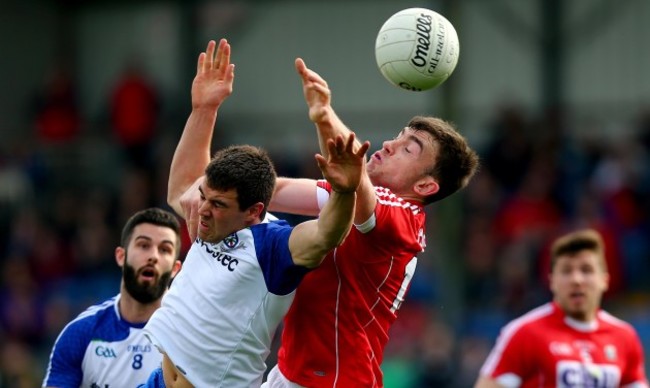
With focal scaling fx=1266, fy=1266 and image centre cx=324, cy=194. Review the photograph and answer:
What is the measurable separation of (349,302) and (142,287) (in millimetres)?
1620

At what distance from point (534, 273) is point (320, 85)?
9.01 meters

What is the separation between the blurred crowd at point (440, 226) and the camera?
46.1 feet

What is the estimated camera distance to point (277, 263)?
5.63 metres

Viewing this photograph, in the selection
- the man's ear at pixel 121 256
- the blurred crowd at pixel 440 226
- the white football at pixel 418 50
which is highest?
the white football at pixel 418 50

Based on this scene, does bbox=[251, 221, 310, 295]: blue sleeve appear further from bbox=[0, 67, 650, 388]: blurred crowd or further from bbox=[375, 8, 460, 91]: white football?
bbox=[0, 67, 650, 388]: blurred crowd

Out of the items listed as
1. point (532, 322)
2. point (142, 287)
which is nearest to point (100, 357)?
point (142, 287)

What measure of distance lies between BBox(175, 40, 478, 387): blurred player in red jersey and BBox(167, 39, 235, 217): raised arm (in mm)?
409

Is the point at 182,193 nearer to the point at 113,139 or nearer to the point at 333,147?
the point at 333,147

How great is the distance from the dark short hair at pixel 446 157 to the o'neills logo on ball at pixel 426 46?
28 centimetres

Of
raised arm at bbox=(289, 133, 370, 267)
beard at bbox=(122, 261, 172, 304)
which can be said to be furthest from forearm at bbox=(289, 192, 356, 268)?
beard at bbox=(122, 261, 172, 304)

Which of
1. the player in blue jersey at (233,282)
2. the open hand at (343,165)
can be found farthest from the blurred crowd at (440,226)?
the open hand at (343,165)

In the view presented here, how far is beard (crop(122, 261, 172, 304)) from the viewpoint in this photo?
716cm

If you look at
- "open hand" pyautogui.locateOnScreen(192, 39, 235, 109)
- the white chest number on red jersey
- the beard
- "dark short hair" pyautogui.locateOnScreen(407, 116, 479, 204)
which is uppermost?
"open hand" pyautogui.locateOnScreen(192, 39, 235, 109)

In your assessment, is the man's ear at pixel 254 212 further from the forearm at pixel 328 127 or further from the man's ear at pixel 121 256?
the man's ear at pixel 121 256
